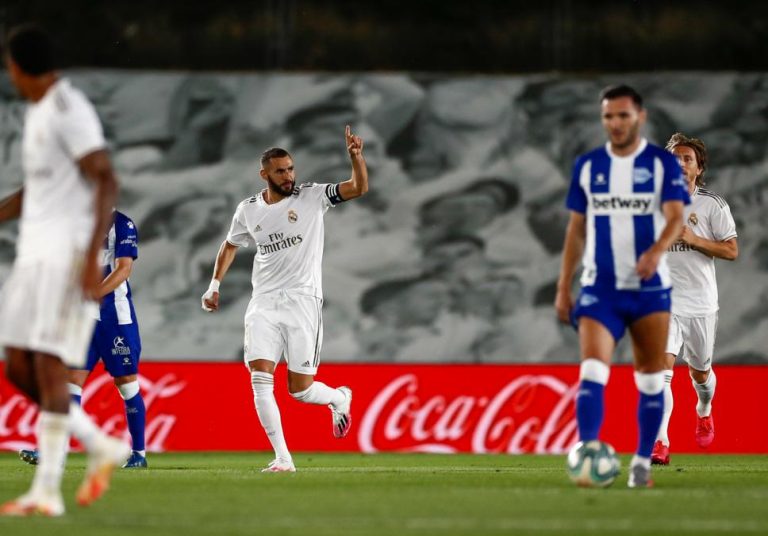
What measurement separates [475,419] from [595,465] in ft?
25.1

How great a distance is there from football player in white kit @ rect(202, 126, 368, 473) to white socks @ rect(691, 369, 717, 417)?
302 cm

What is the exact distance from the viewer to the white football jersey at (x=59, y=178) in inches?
224

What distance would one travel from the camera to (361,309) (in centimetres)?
2034

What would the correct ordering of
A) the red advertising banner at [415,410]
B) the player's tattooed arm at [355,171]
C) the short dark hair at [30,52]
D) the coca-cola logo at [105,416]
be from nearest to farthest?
the short dark hair at [30,52]
the player's tattooed arm at [355,171]
the coca-cola logo at [105,416]
the red advertising banner at [415,410]

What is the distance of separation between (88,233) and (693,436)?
31.6ft

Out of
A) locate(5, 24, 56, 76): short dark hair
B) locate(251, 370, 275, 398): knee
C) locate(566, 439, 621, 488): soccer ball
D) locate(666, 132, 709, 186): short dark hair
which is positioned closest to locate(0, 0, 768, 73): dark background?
Answer: locate(666, 132, 709, 186): short dark hair

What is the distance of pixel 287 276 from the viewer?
9.73 m

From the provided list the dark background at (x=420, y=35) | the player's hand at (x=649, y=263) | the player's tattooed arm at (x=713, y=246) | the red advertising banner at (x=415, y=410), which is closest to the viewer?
the player's hand at (x=649, y=263)

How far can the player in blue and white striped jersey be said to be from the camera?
714 centimetres

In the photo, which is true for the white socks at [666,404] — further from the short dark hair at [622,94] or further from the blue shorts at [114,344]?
the blue shorts at [114,344]

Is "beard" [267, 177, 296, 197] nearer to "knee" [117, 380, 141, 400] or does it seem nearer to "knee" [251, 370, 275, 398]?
"knee" [251, 370, 275, 398]

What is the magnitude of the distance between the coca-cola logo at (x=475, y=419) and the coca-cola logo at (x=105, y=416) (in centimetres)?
201

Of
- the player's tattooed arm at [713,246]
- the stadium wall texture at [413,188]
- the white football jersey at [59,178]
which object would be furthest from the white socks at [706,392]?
the stadium wall texture at [413,188]

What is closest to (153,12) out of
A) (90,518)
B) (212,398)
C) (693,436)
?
(212,398)
